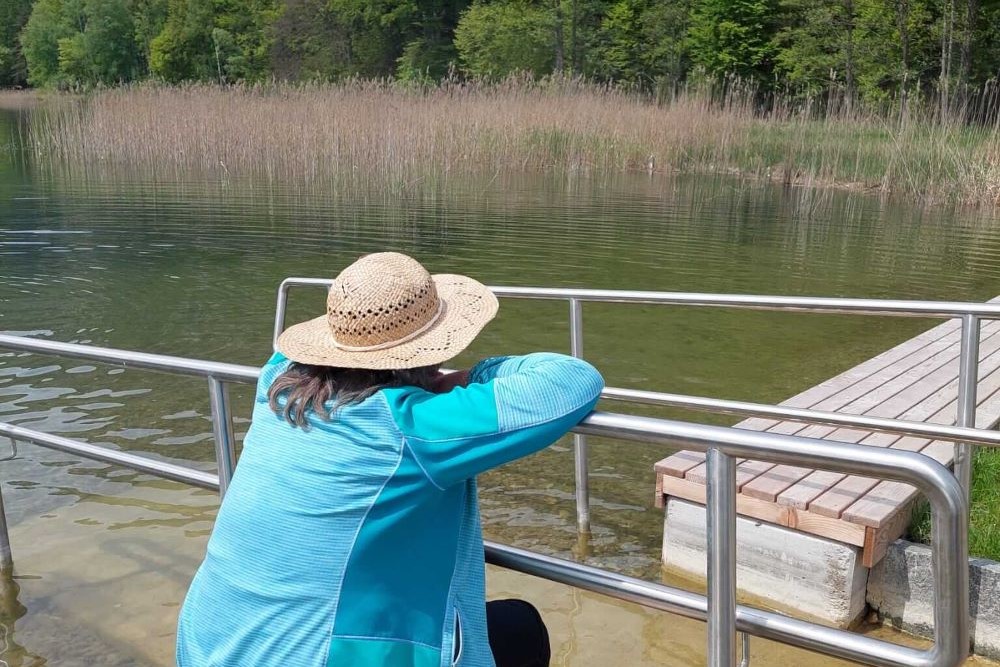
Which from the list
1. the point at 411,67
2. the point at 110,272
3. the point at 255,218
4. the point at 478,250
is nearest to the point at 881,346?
the point at 478,250

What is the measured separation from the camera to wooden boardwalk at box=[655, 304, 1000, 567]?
10.3 ft

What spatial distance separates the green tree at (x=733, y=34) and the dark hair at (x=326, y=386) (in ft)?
122

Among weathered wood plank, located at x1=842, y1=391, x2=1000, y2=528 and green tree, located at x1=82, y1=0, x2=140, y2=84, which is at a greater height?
green tree, located at x1=82, y1=0, x2=140, y2=84

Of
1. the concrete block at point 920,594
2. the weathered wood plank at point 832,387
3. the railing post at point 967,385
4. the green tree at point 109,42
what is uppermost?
the green tree at point 109,42

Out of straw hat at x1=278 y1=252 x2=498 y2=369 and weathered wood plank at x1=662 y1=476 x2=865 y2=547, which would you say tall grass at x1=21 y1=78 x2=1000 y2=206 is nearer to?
weathered wood plank at x1=662 y1=476 x2=865 y2=547

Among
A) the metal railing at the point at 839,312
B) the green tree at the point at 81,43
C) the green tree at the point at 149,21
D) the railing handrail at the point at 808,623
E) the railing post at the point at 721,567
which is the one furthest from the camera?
the green tree at the point at 81,43

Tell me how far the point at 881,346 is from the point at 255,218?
8.76 meters

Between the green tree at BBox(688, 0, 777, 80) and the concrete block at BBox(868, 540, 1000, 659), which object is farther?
the green tree at BBox(688, 0, 777, 80)

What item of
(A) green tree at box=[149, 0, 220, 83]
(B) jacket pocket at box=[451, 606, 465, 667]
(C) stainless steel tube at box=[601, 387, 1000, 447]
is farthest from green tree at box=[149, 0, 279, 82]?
(B) jacket pocket at box=[451, 606, 465, 667]

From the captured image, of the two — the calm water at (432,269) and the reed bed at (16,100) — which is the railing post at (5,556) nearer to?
the calm water at (432,269)

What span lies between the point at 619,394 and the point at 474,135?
15.1m

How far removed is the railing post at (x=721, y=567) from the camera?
1421mm

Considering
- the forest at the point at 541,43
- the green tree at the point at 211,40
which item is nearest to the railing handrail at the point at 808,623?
the forest at the point at 541,43

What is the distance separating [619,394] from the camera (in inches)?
114
